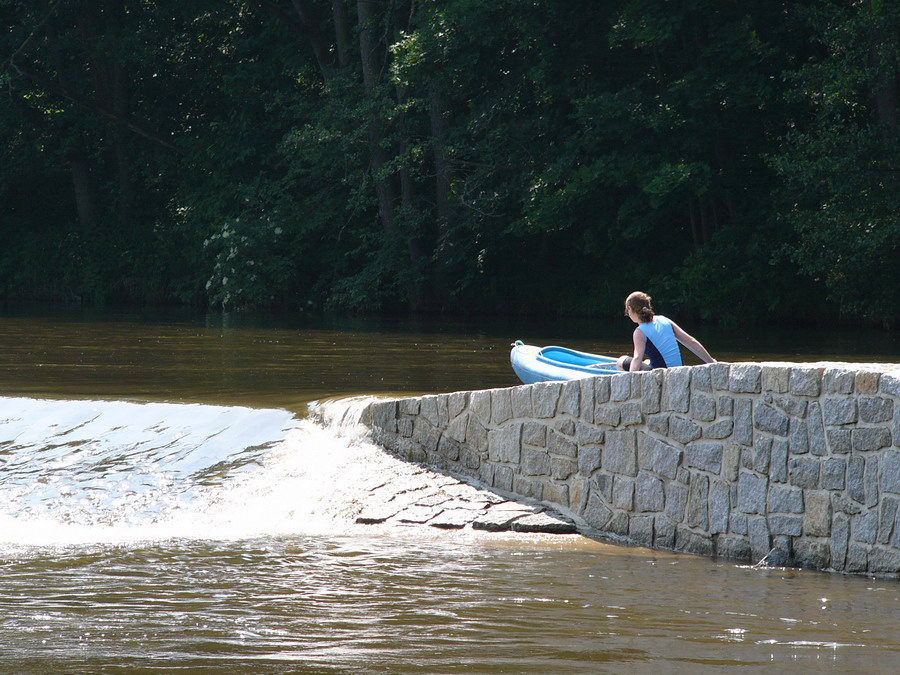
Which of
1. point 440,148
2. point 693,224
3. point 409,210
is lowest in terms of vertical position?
point 693,224

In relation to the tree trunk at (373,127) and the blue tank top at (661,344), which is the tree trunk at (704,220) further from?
the blue tank top at (661,344)

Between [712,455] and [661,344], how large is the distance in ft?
4.72

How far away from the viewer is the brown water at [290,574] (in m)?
5.19

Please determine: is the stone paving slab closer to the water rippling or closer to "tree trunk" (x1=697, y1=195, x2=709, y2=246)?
the water rippling

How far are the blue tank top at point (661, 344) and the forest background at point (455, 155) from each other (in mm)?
9791

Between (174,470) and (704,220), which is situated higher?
(704,220)

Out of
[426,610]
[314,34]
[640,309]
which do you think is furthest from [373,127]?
[426,610]

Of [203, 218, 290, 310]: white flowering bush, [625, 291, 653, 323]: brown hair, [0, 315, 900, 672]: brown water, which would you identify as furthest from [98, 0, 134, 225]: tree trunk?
[625, 291, 653, 323]: brown hair

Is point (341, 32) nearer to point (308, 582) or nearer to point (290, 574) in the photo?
point (290, 574)

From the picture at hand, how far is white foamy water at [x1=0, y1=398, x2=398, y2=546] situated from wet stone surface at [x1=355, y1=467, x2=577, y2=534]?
0.19 m

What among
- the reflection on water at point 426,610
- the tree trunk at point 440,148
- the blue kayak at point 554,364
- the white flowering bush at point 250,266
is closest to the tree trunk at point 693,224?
the tree trunk at point 440,148

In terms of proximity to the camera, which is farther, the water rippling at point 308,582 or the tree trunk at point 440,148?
the tree trunk at point 440,148

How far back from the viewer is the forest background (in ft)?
62.4

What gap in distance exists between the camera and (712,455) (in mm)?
7574
